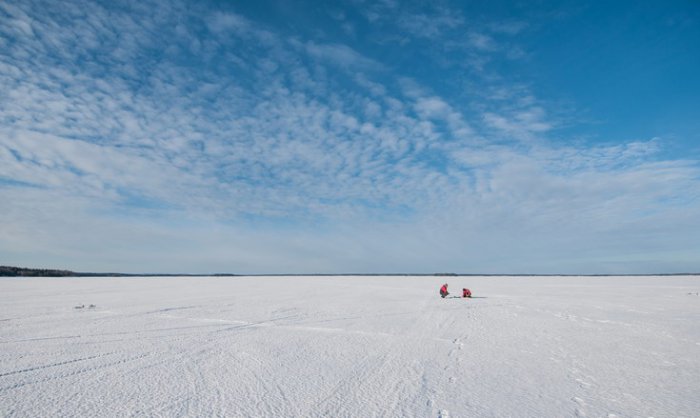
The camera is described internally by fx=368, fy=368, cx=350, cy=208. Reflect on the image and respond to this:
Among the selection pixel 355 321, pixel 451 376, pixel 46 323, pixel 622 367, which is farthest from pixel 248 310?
pixel 622 367

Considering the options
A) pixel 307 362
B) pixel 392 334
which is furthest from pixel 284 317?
pixel 307 362

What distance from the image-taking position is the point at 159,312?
30.9 ft

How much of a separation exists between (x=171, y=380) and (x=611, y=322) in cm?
930

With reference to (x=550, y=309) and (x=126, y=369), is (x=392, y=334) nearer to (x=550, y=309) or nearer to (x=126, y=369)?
(x=126, y=369)

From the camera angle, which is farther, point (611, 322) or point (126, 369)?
point (611, 322)

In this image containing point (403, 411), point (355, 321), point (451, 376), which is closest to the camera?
point (403, 411)

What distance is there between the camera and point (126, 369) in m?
4.47

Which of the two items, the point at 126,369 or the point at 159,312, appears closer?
the point at 126,369

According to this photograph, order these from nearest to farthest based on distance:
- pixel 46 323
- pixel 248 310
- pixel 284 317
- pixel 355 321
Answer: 1. pixel 46 323
2. pixel 355 321
3. pixel 284 317
4. pixel 248 310

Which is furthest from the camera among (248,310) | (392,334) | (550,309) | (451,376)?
(550,309)

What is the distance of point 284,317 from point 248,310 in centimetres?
179

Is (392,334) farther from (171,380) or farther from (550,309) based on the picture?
(550,309)

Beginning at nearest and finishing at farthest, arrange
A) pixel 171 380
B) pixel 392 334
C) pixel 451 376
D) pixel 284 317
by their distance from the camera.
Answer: pixel 171 380, pixel 451 376, pixel 392 334, pixel 284 317

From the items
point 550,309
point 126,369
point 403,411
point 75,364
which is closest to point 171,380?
point 126,369
